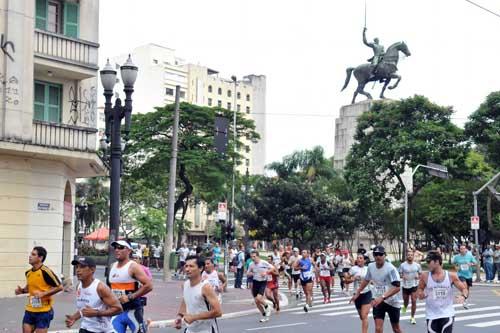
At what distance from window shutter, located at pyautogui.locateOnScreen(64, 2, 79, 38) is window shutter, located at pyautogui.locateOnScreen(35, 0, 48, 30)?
30.6 inches

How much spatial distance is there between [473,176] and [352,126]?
46.6 ft

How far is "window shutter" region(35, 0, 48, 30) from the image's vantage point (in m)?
25.4

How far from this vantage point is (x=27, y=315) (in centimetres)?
1104

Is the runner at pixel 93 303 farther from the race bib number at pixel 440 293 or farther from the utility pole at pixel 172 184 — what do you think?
the utility pole at pixel 172 184

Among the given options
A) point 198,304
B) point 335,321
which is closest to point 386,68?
point 335,321

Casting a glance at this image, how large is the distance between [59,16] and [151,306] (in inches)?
424

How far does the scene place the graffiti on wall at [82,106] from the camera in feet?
86.5

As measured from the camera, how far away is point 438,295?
11.0m

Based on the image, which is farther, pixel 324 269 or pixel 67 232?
pixel 67 232

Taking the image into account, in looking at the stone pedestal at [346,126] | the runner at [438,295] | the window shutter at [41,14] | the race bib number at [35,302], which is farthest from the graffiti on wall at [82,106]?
the stone pedestal at [346,126]

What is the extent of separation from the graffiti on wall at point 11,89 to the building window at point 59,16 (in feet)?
9.81

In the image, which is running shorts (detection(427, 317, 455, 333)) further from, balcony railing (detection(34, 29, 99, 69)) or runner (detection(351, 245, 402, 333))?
balcony railing (detection(34, 29, 99, 69))

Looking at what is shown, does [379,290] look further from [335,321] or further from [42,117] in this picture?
[42,117]

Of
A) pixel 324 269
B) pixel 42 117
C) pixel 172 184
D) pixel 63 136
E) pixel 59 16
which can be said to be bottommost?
pixel 324 269
